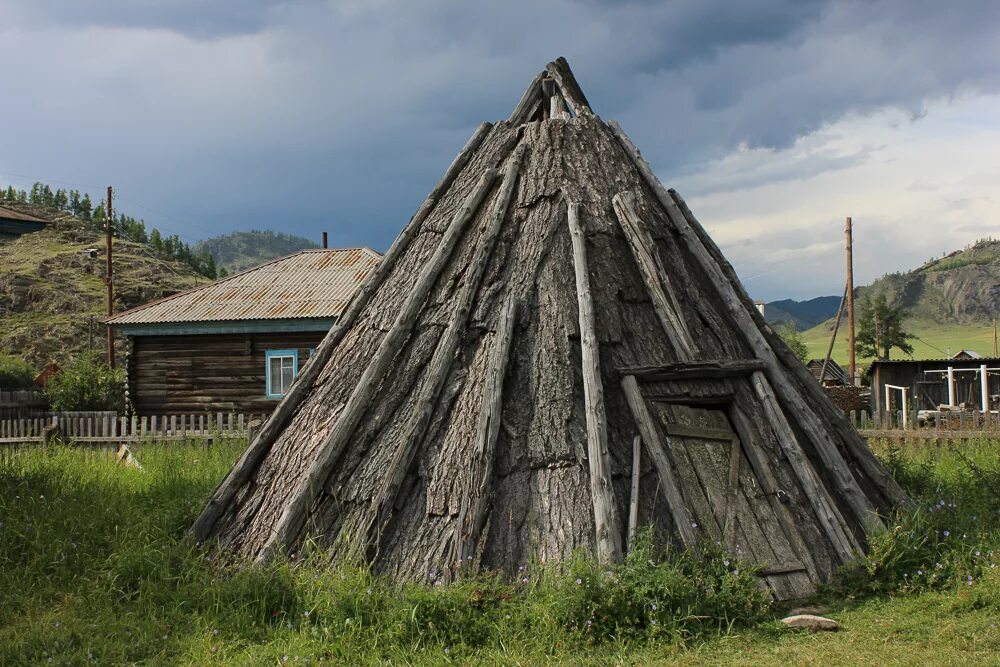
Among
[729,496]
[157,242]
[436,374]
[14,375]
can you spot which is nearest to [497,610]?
[436,374]

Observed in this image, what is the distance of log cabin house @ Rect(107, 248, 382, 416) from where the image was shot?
19438 mm

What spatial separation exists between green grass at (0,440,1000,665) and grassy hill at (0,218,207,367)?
43857 millimetres

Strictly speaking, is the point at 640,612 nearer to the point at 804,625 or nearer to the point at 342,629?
the point at 804,625

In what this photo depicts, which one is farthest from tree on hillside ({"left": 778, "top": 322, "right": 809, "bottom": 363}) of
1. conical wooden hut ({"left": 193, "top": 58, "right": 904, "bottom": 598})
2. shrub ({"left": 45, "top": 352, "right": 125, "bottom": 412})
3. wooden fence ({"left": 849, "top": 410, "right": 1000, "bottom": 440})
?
conical wooden hut ({"left": 193, "top": 58, "right": 904, "bottom": 598})

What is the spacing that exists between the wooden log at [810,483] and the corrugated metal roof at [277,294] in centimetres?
1397

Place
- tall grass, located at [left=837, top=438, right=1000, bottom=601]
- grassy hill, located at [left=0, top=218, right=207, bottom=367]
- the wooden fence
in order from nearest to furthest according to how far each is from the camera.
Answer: tall grass, located at [left=837, top=438, right=1000, bottom=601]
the wooden fence
grassy hill, located at [left=0, top=218, right=207, bottom=367]

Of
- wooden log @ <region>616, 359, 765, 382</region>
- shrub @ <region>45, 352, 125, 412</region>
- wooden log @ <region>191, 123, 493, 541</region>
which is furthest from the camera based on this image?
shrub @ <region>45, 352, 125, 412</region>

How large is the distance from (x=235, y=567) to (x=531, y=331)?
2821mm

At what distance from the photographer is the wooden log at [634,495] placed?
4.98 meters

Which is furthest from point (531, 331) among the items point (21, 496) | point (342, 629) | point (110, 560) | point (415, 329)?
point (21, 496)

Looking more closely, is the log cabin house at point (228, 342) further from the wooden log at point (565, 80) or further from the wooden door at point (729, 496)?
the wooden door at point (729, 496)

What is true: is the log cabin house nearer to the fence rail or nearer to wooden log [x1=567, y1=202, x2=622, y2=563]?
the fence rail

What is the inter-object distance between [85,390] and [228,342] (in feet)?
31.9

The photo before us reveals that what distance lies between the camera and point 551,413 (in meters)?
5.59
